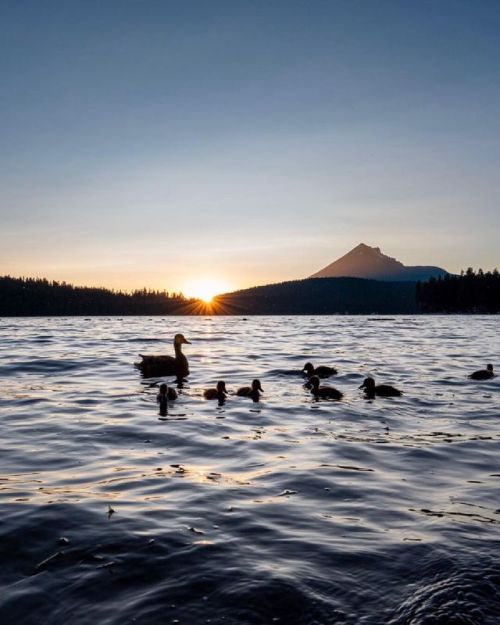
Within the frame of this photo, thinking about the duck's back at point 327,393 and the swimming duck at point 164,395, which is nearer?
the swimming duck at point 164,395

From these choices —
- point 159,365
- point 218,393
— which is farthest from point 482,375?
point 159,365

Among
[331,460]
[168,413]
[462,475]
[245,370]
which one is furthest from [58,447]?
[245,370]

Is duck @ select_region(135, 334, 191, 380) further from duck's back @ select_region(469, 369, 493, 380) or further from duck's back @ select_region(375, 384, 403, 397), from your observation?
duck's back @ select_region(469, 369, 493, 380)

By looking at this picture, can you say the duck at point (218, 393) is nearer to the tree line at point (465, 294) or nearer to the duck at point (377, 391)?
the duck at point (377, 391)

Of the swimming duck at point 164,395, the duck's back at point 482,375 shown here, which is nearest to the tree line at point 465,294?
the duck's back at point 482,375

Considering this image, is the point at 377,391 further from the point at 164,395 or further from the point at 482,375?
the point at 164,395

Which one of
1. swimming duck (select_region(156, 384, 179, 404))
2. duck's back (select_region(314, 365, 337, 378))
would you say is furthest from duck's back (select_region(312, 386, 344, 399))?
duck's back (select_region(314, 365, 337, 378))

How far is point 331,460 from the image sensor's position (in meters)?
11.2

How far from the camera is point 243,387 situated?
1992cm

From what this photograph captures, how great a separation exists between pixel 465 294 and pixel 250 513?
184 metres

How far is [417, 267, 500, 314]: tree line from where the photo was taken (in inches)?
6934

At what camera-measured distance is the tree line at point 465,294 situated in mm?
176125

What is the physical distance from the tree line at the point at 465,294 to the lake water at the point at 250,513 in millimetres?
171259

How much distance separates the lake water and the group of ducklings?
0.75m
